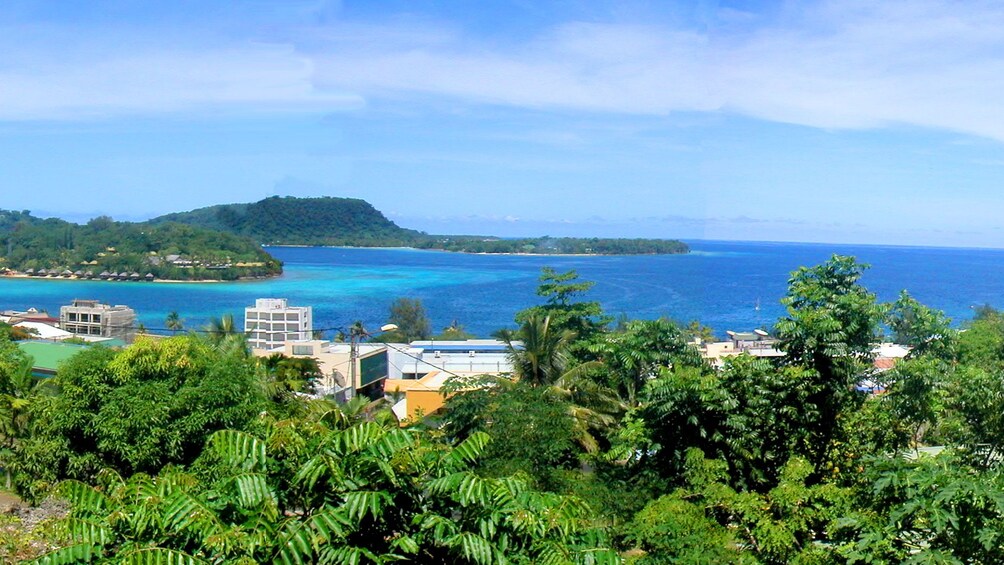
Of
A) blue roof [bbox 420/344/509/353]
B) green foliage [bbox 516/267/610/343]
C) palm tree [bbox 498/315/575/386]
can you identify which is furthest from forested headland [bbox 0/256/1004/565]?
blue roof [bbox 420/344/509/353]

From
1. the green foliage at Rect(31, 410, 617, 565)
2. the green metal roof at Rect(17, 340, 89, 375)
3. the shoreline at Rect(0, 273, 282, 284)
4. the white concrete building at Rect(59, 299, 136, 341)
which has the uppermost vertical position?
the green foliage at Rect(31, 410, 617, 565)

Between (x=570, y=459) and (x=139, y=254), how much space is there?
432 feet

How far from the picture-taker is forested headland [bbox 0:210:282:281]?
4847 inches

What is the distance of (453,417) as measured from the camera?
11.7 m

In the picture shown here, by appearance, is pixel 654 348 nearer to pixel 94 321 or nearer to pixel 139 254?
pixel 94 321

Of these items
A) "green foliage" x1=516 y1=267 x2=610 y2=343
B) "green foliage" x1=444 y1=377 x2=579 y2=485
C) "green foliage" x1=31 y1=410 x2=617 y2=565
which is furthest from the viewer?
"green foliage" x1=516 y1=267 x2=610 y2=343

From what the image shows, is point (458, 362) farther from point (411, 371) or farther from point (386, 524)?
point (386, 524)

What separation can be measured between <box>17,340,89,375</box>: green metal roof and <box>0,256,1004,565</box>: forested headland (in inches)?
249

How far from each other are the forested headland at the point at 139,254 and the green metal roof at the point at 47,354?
97.4 metres

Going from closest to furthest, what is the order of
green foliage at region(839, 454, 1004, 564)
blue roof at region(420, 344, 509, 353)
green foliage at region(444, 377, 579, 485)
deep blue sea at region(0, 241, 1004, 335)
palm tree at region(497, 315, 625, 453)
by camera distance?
green foliage at region(839, 454, 1004, 564)
green foliage at region(444, 377, 579, 485)
palm tree at region(497, 315, 625, 453)
blue roof at region(420, 344, 509, 353)
deep blue sea at region(0, 241, 1004, 335)

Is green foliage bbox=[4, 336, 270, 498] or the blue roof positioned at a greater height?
green foliage bbox=[4, 336, 270, 498]

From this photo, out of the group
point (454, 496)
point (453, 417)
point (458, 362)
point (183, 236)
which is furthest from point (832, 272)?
point (183, 236)

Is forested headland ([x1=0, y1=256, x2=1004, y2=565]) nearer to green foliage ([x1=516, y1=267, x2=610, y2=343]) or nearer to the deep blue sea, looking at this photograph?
green foliage ([x1=516, y1=267, x2=610, y2=343])

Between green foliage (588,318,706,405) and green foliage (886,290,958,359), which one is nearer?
green foliage (886,290,958,359)
